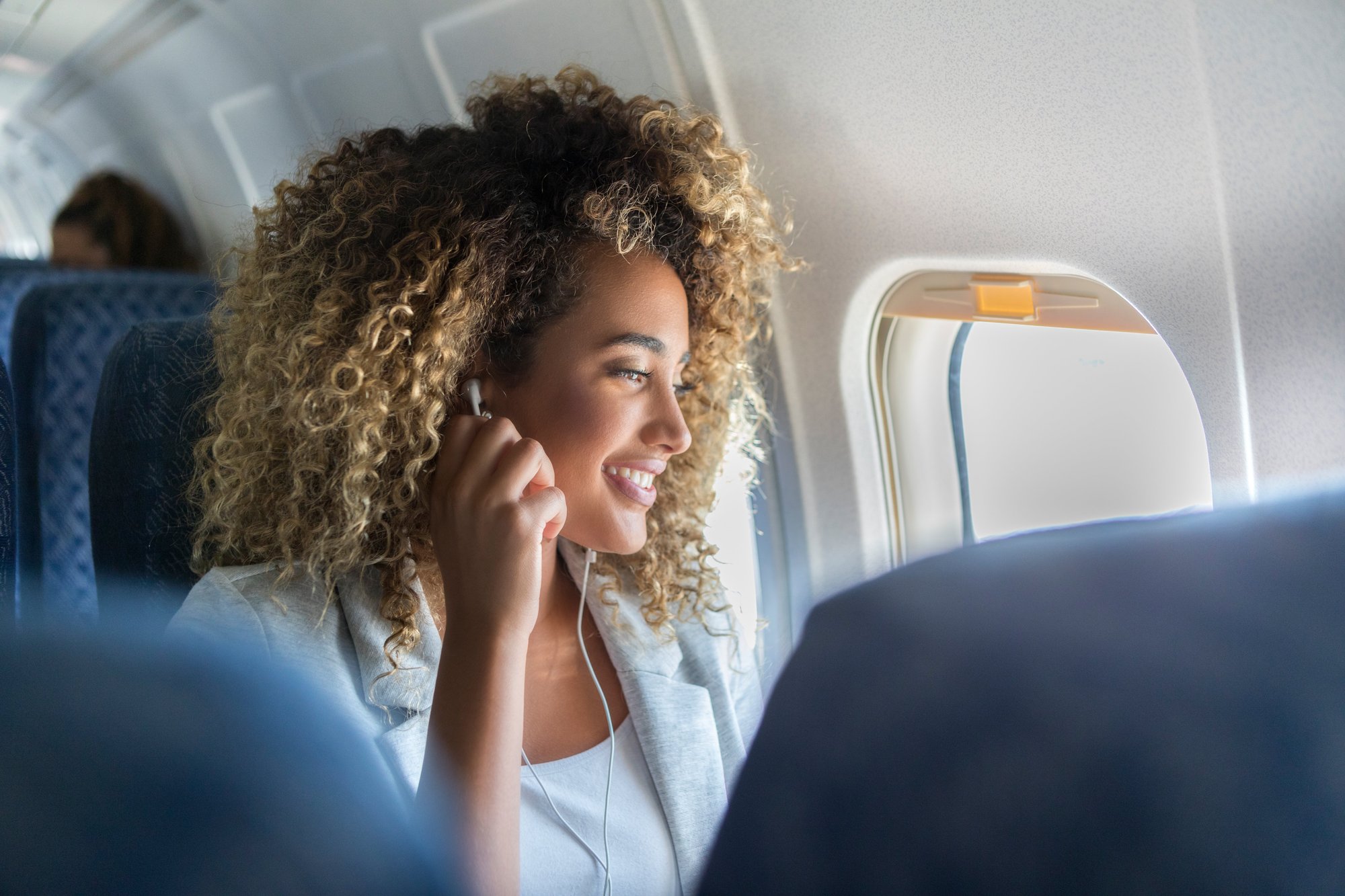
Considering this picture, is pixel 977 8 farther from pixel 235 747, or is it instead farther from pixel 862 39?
pixel 235 747

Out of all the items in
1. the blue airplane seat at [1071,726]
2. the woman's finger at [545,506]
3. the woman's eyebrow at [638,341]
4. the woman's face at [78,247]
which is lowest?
the blue airplane seat at [1071,726]

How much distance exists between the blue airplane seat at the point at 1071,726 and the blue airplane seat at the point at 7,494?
1.50 meters

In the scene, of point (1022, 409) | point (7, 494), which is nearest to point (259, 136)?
point (7, 494)

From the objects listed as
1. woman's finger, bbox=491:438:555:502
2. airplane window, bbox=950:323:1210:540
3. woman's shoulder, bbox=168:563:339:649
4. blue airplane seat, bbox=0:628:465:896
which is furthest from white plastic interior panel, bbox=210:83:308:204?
blue airplane seat, bbox=0:628:465:896

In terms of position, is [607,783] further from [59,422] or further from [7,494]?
[59,422]

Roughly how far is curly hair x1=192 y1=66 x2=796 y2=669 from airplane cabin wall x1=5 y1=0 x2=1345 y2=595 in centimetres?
19

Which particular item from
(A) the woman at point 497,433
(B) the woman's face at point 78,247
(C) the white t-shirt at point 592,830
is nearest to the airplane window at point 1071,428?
(A) the woman at point 497,433

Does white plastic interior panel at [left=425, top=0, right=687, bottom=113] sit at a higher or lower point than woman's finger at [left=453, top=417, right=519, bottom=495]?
higher

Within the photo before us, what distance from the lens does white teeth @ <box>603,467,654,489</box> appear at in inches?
63.9

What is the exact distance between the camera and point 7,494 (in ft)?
4.91

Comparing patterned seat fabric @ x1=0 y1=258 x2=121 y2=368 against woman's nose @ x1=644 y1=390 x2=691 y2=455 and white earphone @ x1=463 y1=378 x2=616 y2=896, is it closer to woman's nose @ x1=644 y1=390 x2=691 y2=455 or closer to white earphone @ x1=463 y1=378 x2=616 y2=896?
white earphone @ x1=463 y1=378 x2=616 y2=896

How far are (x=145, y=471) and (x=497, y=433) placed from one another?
25.5 inches

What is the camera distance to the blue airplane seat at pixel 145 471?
1632 mm

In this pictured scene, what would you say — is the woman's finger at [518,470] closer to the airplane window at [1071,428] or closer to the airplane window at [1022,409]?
the airplane window at [1022,409]
